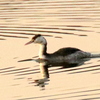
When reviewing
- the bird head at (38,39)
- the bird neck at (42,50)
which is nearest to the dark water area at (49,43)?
the bird neck at (42,50)

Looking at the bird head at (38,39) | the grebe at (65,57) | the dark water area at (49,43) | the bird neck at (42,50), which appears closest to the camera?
the dark water area at (49,43)

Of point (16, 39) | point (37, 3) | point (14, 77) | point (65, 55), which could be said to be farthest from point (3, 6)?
point (14, 77)

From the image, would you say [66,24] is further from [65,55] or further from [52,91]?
[52,91]

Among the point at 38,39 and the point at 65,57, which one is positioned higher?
the point at 38,39

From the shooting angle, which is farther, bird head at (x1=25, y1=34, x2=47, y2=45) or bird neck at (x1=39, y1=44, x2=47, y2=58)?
bird head at (x1=25, y1=34, x2=47, y2=45)

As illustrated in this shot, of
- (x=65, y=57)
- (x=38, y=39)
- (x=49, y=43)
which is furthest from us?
(x=49, y=43)

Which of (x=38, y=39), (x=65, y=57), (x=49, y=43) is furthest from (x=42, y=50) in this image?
(x=49, y=43)

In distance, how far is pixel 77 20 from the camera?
3131cm

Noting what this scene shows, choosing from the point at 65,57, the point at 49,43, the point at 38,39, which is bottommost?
the point at 65,57

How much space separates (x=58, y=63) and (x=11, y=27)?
208 inches

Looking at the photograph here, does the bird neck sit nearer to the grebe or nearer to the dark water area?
the grebe

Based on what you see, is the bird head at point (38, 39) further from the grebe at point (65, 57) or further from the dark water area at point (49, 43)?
the dark water area at point (49, 43)

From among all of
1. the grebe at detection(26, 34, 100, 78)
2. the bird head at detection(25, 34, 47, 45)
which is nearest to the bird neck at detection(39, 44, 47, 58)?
the grebe at detection(26, 34, 100, 78)

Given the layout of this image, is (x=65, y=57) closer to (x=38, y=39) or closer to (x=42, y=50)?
(x=42, y=50)
